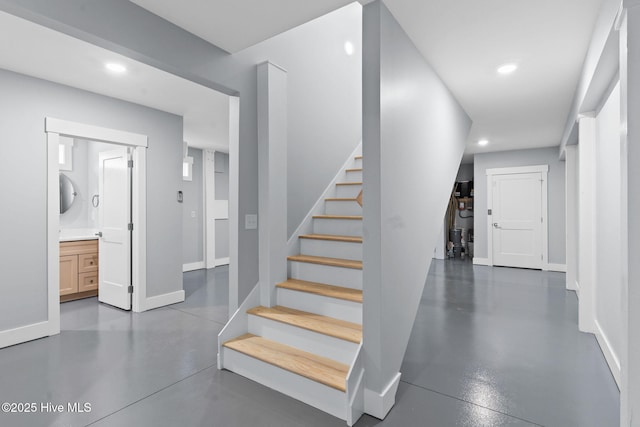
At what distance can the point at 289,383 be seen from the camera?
6.89 ft

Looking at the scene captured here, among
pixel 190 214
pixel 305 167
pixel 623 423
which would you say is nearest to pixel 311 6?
pixel 305 167

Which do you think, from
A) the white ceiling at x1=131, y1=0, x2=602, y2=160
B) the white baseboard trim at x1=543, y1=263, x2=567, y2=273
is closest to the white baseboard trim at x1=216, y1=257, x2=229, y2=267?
the white ceiling at x1=131, y1=0, x2=602, y2=160

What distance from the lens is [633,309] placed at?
1240 millimetres

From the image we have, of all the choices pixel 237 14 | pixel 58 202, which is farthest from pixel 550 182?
pixel 58 202

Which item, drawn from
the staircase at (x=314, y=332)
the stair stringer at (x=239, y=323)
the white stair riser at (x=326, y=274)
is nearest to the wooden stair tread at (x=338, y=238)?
the staircase at (x=314, y=332)

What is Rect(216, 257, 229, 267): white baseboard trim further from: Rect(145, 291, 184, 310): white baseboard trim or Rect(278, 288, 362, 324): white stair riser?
Rect(278, 288, 362, 324): white stair riser

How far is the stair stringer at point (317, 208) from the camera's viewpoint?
10.3ft

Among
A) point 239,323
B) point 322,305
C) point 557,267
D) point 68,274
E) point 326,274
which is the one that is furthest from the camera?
point 557,267

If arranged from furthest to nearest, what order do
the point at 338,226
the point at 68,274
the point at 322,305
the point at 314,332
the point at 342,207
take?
the point at 68,274 → the point at 342,207 → the point at 338,226 → the point at 322,305 → the point at 314,332

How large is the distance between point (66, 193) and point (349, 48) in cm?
496

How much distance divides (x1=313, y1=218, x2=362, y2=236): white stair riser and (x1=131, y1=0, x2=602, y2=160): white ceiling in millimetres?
1569

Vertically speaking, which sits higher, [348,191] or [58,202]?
[348,191]

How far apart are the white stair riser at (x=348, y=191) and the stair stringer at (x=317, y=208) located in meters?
0.06

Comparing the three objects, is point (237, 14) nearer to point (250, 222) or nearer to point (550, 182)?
point (250, 222)
